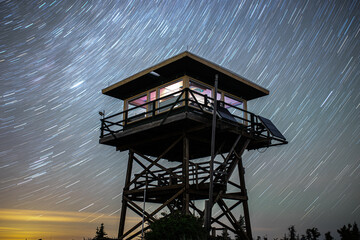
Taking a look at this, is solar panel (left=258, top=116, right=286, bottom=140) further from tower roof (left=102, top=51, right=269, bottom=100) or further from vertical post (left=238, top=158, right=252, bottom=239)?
vertical post (left=238, top=158, right=252, bottom=239)

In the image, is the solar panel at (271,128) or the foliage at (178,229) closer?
the foliage at (178,229)

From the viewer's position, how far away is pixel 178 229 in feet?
38.6

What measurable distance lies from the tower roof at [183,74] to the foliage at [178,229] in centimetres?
782

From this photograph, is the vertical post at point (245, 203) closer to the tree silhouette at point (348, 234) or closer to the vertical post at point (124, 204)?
the vertical post at point (124, 204)

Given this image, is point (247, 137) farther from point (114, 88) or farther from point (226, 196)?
point (114, 88)

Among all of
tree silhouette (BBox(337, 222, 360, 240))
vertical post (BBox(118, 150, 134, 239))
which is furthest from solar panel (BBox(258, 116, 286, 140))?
tree silhouette (BBox(337, 222, 360, 240))

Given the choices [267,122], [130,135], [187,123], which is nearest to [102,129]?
[130,135]

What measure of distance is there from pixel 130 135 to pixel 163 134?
5.82ft

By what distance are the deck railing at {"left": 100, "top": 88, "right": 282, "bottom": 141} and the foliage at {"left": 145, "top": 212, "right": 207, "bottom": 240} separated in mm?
5567

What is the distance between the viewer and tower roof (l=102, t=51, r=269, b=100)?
17531 millimetres

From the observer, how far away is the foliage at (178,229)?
11.7m

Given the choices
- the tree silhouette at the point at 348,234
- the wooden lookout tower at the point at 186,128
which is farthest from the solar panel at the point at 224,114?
the tree silhouette at the point at 348,234

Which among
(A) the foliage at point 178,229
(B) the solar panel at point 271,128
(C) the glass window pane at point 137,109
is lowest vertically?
(A) the foliage at point 178,229

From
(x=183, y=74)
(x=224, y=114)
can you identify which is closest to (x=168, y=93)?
(x=183, y=74)
